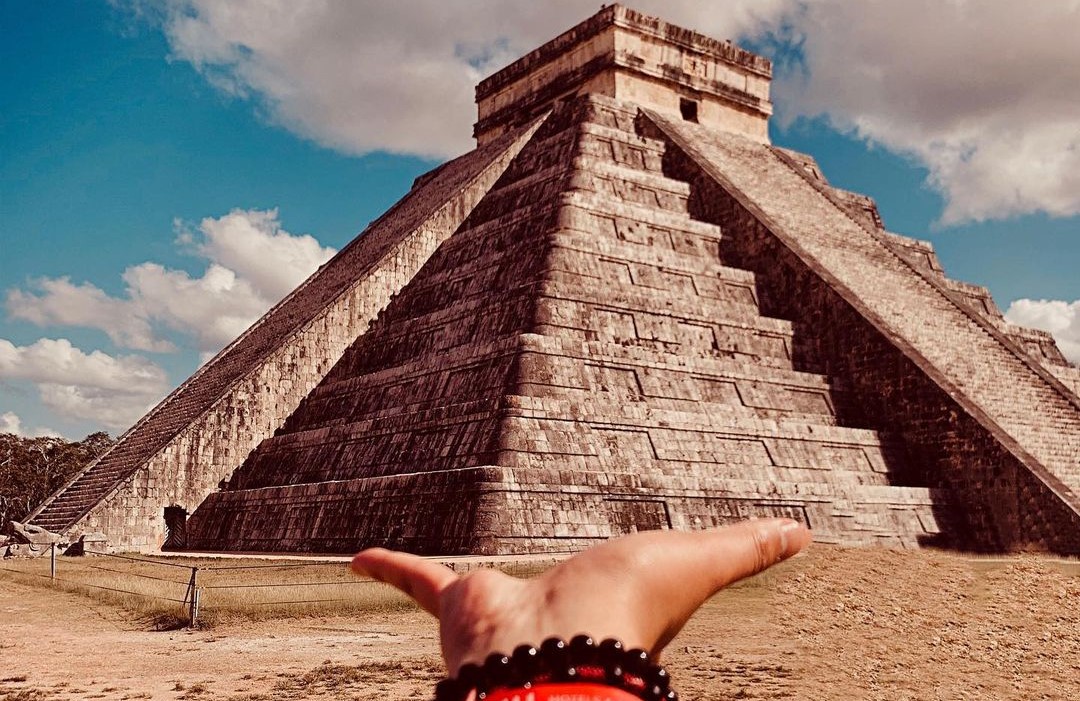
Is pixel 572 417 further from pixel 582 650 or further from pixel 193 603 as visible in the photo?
pixel 582 650

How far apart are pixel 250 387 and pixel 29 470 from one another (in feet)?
73.0

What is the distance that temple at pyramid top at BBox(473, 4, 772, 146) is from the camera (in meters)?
25.6

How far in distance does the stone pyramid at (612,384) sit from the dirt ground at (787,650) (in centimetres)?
466

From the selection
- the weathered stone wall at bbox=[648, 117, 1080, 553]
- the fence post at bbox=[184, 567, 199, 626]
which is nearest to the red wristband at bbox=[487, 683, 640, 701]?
the fence post at bbox=[184, 567, 199, 626]

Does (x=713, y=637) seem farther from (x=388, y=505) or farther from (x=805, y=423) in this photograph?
(x=805, y=423)

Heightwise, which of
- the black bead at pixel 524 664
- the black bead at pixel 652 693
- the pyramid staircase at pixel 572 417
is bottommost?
the black bead at pixel 652 693

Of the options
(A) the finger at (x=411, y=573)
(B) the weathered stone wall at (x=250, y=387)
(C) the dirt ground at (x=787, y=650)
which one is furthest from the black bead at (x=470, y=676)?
(B) the weathered stone wall at (x=250, y=387)

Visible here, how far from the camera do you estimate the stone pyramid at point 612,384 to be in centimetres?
1443

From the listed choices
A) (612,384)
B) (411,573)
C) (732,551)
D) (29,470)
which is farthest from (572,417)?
(29,470)

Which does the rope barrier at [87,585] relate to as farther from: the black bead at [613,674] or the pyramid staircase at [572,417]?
the black bead at [613,674]

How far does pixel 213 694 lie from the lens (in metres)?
6.30

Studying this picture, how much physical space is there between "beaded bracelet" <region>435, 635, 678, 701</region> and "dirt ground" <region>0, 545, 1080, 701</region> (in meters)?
4.18

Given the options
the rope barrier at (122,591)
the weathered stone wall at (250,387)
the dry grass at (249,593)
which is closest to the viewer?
the dry grass at (249,593)

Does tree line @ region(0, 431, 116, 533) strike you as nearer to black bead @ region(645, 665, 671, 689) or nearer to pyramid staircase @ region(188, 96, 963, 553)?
pyramid staircase @ region(188, 96, 963, 553)
